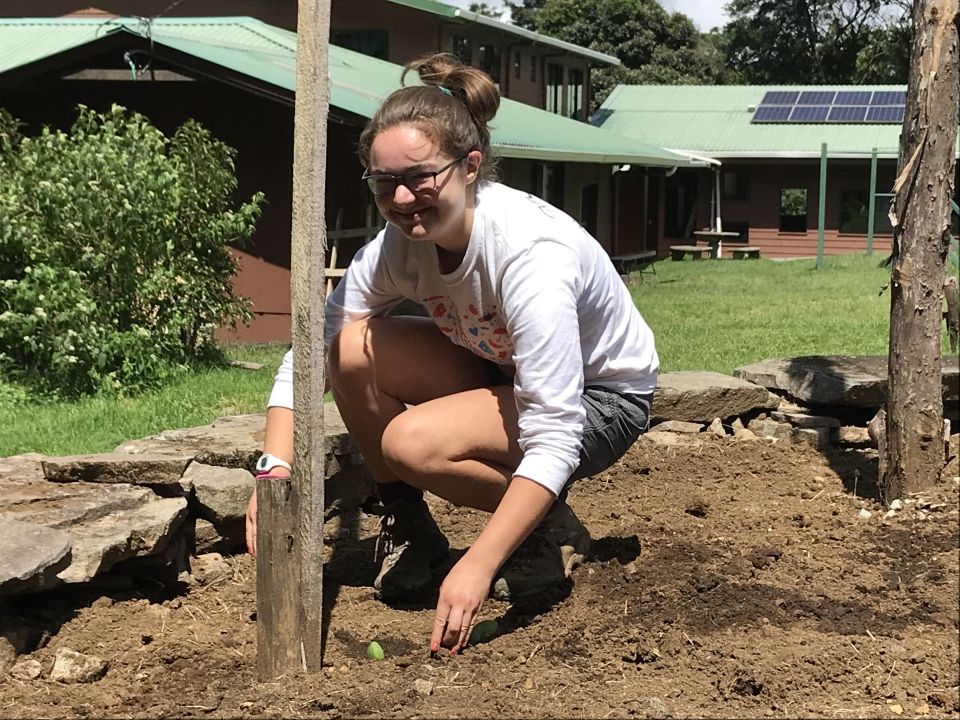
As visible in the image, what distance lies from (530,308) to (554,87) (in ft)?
82.1

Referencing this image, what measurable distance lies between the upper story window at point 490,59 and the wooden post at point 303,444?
65.2 feet

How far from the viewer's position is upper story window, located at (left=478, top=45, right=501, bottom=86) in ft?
72.7

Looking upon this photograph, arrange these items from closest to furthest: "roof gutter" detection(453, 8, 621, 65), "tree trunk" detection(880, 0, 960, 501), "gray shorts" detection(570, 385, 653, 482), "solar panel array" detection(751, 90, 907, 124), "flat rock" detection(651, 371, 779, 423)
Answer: "gray shorts" detection(570, 385, 653, 482) < "tree trunk" detection(880, 0, 960, 501) < "flat rock" detection(651, 371, 779, 423) < "roof gutter" detection(453, 8, 621, 65) < "solar panel array" detection(751, 90, 907, 124)

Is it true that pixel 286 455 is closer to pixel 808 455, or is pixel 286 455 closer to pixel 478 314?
pixel 478 314

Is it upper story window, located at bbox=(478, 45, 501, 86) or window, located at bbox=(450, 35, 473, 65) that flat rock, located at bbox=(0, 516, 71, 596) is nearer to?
window, located at bbox=(450, 35, 473, 65)

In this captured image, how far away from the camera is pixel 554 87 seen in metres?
27.1

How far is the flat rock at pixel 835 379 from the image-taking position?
5.45m

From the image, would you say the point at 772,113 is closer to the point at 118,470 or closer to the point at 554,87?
the point at 554,87

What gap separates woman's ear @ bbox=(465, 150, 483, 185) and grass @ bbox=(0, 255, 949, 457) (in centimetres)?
280

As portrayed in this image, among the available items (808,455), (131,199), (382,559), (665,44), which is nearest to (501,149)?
(131,199)

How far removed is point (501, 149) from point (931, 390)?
28.7 feet

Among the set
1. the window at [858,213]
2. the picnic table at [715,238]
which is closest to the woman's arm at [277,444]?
the picnic table at [715,238]

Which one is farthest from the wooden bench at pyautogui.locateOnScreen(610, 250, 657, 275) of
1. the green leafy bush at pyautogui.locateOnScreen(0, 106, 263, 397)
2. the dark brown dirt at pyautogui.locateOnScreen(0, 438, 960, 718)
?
the dark brown dirt at pyautogui.locateOnScreen(0, 438, 960, 718)

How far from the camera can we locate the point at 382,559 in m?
→ 3.60
